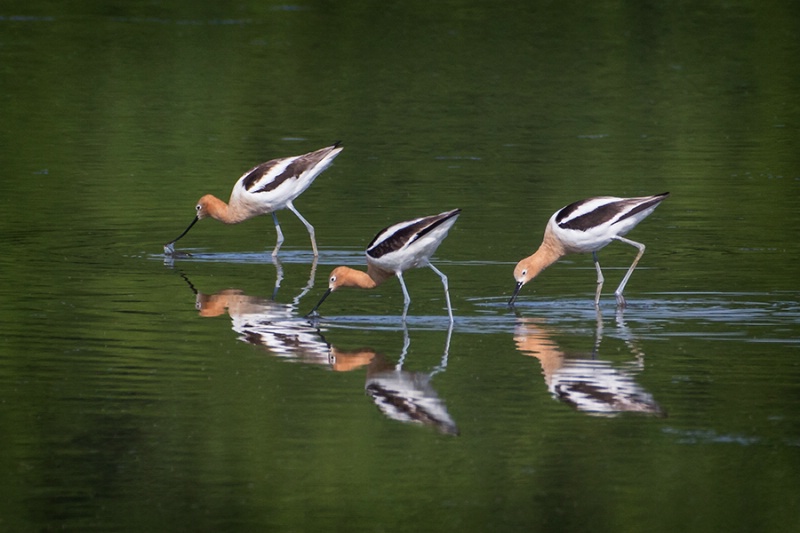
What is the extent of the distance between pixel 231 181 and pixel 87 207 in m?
3.04

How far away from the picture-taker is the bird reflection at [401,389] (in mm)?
10711

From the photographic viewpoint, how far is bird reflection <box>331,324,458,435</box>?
10.7 meters

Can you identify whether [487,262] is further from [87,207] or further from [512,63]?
[512,63]

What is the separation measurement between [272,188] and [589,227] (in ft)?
15.6

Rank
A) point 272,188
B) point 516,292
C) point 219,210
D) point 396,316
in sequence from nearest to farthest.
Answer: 1. point 396,316
2. point 516,292
3. point 272,188
4. point 219,210

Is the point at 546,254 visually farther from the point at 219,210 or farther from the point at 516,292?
the point at 219,210

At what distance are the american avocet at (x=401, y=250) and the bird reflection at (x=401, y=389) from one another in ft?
3.47

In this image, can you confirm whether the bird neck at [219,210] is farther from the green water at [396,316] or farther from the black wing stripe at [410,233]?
the black wing stripe at [410,233]

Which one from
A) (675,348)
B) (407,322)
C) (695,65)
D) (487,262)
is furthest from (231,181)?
(695,65)

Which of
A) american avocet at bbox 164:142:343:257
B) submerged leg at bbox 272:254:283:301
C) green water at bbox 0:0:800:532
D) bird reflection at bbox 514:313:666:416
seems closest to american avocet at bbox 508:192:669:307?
green water at bbox 0:0:800:532

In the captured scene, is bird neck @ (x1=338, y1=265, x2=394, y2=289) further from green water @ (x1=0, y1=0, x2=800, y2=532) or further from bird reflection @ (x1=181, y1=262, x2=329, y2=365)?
bird reflection @ (x1=181, y1=262, x2=329, y2=365)

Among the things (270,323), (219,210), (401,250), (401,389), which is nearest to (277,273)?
(219,210)

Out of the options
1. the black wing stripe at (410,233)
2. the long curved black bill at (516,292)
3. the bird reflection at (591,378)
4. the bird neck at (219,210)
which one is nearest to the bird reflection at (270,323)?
the black wing stripe at (410,233)

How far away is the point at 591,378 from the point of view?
11617mm
